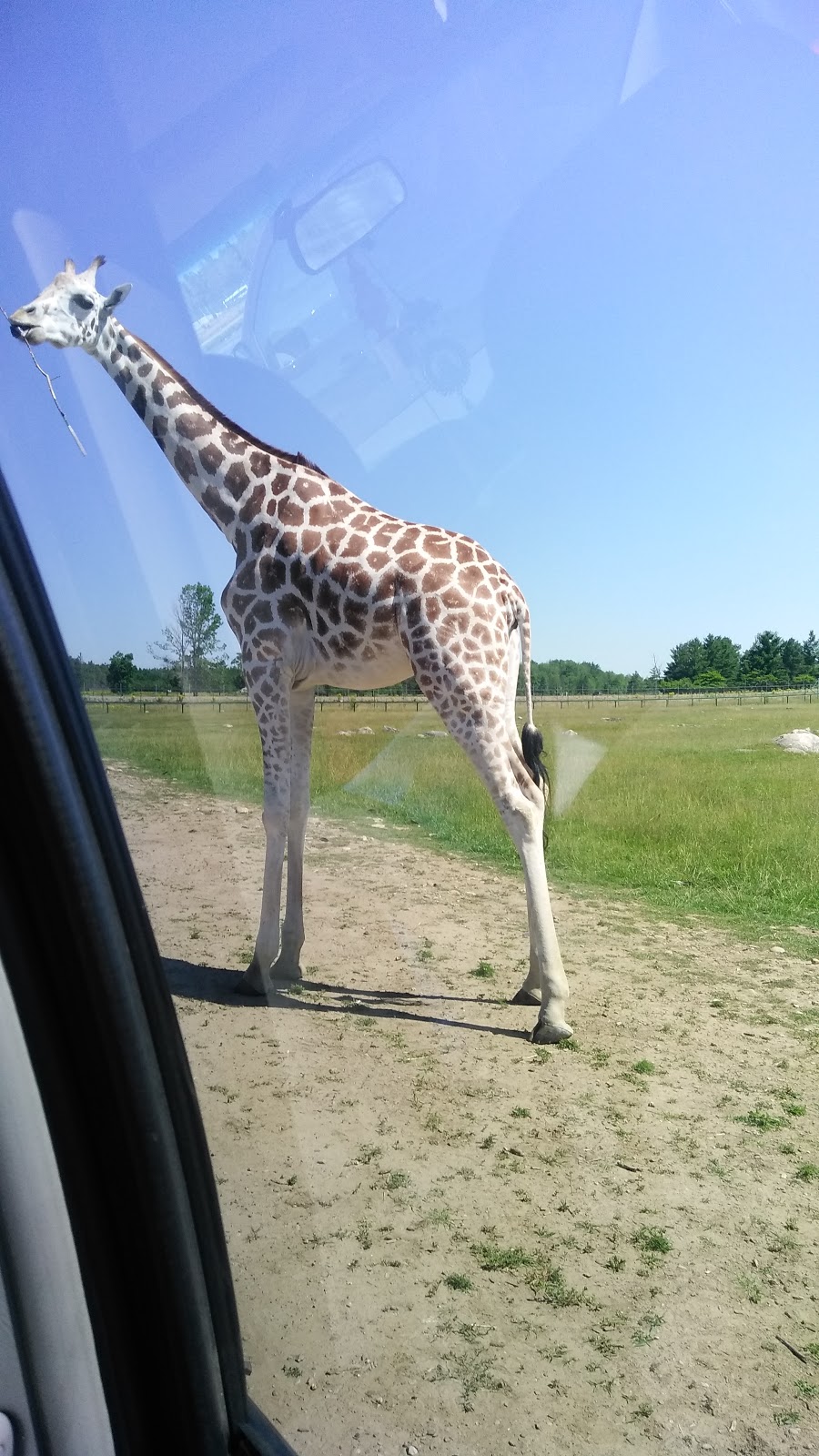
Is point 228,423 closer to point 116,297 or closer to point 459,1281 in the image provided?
point 116,297

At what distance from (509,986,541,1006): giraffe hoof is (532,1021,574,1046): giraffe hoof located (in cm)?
22

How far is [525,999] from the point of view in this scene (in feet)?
10.9

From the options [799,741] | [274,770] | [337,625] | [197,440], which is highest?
[197,440]

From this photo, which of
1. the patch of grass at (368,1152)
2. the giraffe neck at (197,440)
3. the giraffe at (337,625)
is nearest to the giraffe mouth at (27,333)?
the giraffe neck at (197,440)

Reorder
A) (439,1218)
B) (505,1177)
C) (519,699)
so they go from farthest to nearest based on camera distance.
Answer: (519,699), (505,1177), (439,1218)

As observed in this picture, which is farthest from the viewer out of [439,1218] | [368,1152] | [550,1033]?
[550,1033]

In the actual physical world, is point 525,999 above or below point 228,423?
below

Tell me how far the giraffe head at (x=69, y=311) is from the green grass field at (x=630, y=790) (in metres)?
0.87

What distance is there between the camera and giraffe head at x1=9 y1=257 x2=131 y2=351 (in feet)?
6.88

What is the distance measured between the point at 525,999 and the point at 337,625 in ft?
4.95

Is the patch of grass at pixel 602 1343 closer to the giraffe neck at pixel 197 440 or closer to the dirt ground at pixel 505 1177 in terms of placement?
the dirt ground at pixel 505 1177

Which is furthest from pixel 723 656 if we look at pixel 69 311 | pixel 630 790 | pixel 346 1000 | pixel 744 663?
pixel 69 311

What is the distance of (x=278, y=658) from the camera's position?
3.81 meters

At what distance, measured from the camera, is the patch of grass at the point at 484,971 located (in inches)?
136
